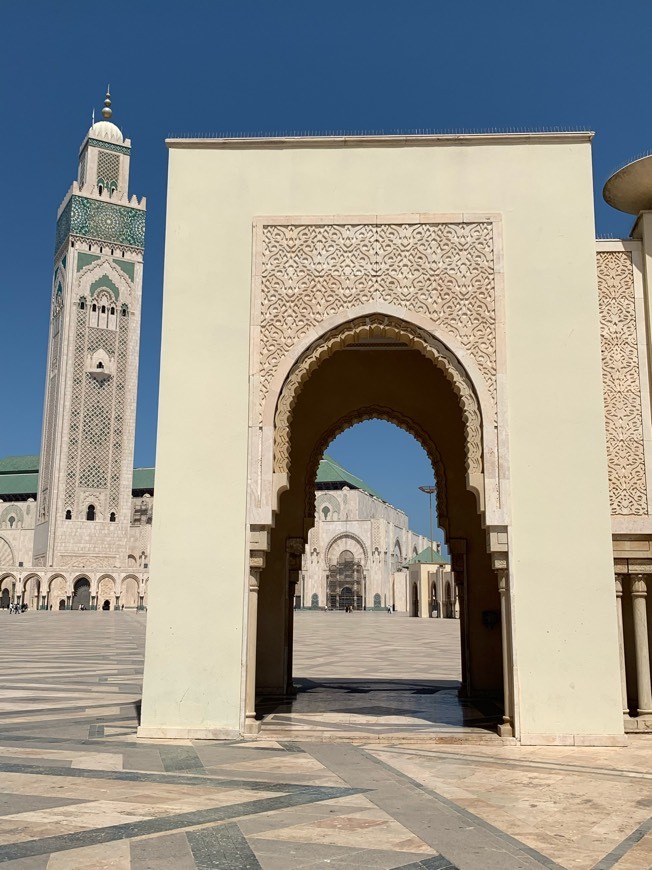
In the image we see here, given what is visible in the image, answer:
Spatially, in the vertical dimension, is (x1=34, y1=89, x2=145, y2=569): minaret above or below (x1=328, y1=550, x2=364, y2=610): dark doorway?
above

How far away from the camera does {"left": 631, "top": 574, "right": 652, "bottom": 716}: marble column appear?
16.3 feet

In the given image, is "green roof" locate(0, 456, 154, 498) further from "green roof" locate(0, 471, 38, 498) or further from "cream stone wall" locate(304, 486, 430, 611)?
"cream stone wall" locate(304, 486, 430, 611)

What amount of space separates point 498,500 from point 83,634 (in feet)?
43.2

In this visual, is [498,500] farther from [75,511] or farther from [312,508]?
[75,511]

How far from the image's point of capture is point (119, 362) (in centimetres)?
3731

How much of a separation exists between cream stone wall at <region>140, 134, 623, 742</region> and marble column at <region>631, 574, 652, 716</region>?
1.58ft

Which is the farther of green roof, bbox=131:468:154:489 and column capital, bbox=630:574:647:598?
green roof, bbox=131:468:154:489

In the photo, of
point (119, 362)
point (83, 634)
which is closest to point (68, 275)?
point (119, 362)

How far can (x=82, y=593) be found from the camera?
36.3 metres

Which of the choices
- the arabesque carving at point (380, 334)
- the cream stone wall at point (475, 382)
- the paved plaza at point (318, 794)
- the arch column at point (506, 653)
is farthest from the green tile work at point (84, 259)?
the arch column at point (506, 653)

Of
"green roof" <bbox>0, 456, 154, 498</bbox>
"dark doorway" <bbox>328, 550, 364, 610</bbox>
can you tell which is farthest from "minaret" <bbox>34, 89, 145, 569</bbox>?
"dark doorway" <bbox>328, 550, 364, 610</bbox>

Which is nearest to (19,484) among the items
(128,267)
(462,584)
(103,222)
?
(128,267)

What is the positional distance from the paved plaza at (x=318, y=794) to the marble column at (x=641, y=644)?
0.51 meters

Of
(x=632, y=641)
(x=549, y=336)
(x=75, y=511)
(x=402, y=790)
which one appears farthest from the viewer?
(x=75, y=511)
